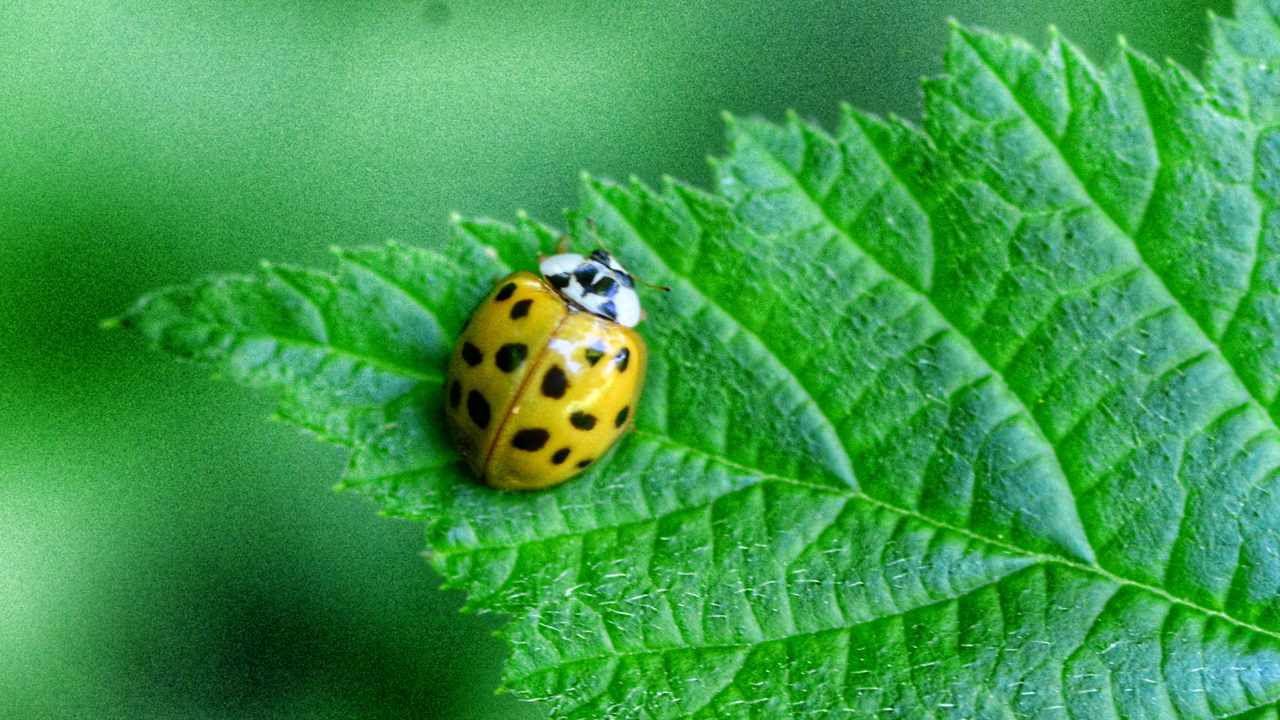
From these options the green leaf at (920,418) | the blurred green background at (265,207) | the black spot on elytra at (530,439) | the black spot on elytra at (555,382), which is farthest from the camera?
the blurred green background at (265,207)

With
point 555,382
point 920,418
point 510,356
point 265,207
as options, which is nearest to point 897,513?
point 920,418

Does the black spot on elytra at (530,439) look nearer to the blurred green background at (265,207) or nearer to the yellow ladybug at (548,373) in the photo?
the yellow ladybug at (548,373)

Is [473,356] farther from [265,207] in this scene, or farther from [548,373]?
[265,207]

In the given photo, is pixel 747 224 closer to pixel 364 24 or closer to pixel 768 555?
pixel 768 555

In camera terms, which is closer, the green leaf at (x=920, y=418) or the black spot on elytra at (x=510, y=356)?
the green leaf at (x=920, y=418)

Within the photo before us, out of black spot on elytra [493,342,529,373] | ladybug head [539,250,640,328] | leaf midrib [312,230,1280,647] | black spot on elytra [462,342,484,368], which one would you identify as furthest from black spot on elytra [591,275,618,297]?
black spot on elytra [462,342,484,368]

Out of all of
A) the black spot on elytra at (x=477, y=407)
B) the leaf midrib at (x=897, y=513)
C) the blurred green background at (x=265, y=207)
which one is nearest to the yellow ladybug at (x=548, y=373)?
the black spot on elytra at (x=477, y=407)
